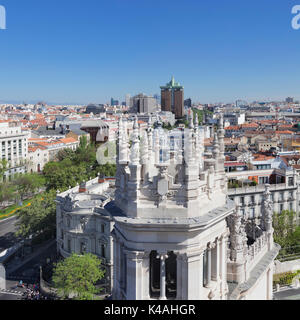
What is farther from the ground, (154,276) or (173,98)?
(173,98)

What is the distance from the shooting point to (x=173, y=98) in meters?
174

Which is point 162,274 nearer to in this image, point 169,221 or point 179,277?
point 179,277

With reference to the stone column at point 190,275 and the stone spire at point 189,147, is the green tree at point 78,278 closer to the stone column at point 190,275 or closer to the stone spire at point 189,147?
the stone column at point 190,275

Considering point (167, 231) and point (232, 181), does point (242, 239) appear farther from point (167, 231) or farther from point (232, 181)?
point (232, 181)

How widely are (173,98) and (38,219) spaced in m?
147

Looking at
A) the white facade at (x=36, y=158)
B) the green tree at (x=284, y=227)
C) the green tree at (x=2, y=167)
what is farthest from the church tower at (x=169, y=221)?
Result: the white facade at (x=36, y=158)

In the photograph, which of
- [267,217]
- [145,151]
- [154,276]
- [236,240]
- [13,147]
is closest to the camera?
[145,151]

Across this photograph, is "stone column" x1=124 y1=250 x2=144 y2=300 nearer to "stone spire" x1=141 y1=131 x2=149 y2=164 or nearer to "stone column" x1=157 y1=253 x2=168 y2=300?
"stone column" x1=157 y1=253 x2=168 y2=300

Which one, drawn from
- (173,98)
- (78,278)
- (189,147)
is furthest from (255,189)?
(173,98)

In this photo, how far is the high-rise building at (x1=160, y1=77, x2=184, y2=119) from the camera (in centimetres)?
17038

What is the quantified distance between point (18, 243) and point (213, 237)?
3251cm

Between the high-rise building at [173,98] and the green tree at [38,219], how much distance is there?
13738 cm

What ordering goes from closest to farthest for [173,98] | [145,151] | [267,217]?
[145,151], [267,217], [173,98]

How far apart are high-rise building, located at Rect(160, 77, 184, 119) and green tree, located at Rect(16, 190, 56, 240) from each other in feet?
451
